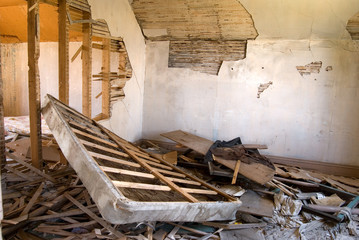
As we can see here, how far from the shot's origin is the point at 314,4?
13.8 feet

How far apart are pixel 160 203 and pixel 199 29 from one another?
12.7 ft

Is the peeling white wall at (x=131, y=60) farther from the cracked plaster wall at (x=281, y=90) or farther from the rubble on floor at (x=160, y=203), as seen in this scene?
the rubble on floor at (x=160, y=203)

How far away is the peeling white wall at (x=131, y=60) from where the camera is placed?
4098mm

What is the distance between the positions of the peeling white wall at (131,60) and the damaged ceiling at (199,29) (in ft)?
1.05

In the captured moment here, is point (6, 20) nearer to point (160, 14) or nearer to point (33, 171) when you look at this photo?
point (160, 14)

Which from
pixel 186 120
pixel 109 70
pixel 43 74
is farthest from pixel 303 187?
pixel 43 74

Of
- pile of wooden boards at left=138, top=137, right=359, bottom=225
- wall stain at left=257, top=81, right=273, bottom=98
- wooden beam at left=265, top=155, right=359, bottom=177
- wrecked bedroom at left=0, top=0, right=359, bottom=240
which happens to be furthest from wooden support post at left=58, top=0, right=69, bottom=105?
wooden beam at left=265, top=155, right=359, bottom=177

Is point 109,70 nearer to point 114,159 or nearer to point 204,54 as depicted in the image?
point 204,54

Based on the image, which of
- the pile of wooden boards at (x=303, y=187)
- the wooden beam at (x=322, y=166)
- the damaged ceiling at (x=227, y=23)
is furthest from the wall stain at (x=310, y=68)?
the pile of wooden boards at (x=303, y=187)

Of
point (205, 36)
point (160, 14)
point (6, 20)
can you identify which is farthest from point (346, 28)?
point (6, 20)

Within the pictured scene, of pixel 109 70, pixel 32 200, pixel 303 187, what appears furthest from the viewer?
pixel 109 70

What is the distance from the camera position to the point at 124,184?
2.06 meters

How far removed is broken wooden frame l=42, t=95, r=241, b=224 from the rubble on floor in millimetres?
20

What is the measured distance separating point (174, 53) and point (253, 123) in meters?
2.20
